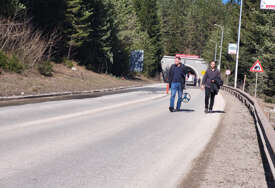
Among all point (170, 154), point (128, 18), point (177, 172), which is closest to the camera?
point (177, 172)

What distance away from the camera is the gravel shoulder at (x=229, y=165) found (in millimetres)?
4797

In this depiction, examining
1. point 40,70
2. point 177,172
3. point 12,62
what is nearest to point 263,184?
point 177,172

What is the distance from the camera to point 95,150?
616 centimetres

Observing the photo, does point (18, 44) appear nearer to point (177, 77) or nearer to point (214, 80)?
point (177, 77)

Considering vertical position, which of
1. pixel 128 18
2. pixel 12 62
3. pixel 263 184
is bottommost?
pixel 263 184

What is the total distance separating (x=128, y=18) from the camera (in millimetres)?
50969

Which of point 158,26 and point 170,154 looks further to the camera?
point 158,26

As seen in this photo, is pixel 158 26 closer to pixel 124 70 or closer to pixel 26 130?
pixel 124 70

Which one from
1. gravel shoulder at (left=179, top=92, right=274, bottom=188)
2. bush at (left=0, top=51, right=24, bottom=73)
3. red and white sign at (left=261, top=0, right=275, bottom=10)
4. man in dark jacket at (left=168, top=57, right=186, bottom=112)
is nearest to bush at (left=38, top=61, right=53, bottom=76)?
bush at (left=0, top=51, right=24, bottom=73)

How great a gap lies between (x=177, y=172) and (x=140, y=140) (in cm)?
220

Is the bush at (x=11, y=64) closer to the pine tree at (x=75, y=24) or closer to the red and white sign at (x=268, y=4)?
the pine tree at (x=75, y=24)

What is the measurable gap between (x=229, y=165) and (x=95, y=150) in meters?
2.25

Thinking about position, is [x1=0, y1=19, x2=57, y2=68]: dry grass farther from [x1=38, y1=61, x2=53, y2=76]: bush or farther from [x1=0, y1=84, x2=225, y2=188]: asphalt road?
[x1=0, y1=84, x2=225, y2=188]: asphalt road

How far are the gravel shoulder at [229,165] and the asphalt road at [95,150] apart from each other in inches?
8.2
